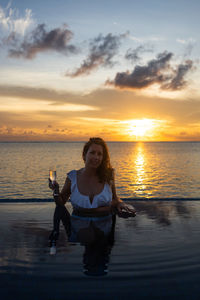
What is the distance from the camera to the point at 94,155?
473cm

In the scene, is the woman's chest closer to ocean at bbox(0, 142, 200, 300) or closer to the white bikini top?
the white bikini top

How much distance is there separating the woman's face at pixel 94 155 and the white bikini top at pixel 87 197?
40 centimetres

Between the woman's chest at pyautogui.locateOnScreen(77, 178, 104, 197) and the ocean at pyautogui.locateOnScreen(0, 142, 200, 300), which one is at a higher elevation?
the woman's chest at pyautogui.locateOnScreen(77, 178, 104, 197)

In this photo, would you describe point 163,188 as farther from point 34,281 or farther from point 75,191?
point 34,281

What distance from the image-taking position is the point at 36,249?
13.3 ft

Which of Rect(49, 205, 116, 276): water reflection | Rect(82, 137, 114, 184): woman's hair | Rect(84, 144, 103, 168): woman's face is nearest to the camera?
Rect(49, 205, 116, 276): water reflection

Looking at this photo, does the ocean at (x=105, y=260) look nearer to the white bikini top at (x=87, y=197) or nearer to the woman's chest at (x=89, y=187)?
the white bikini top at (x=87, y=197)

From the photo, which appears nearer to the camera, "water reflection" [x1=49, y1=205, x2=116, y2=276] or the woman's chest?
"water reflection" [x1=49, y1=205, x2=116, y2=276]

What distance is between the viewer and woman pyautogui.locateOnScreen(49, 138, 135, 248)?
15.6ft

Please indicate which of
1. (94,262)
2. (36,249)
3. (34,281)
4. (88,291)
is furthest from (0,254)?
(88,291)

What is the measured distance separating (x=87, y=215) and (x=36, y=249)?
1254 mm

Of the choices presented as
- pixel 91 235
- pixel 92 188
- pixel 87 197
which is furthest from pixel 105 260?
pixel 92 188

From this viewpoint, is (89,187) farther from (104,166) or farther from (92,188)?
(104,166)

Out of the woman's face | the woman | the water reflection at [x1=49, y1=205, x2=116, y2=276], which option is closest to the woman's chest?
the woman
